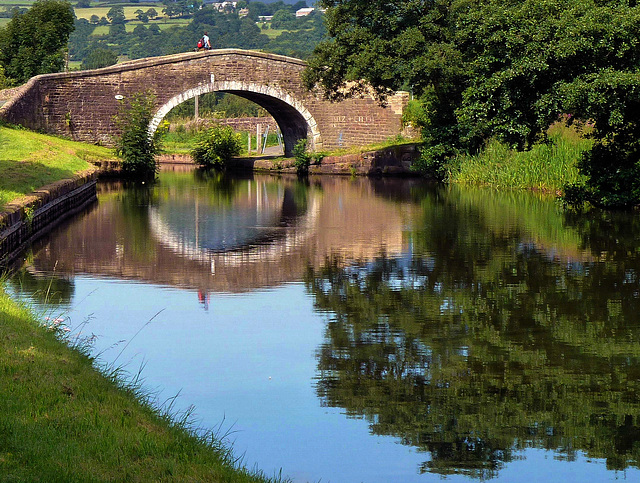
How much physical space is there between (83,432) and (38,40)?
40.2 meters

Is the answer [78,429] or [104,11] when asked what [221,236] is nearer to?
[78,429]

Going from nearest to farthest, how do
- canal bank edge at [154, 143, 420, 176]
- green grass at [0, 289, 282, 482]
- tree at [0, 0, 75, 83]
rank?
green grass at [0, 289, 282, 482], canal bank edge at [154, 143, 420, 176], tree at [0, 0, 75, 83]

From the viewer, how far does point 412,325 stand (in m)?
8.77

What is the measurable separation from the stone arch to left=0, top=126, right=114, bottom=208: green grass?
696 centimetres

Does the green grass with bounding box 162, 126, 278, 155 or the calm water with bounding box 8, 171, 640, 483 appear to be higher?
the green grass with bounding box 162, 126, 278, 155

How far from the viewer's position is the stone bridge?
104 ft

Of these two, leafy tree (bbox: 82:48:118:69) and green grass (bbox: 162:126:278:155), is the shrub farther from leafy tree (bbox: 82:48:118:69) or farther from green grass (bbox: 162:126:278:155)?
leafy tree (bbox: 82:48:118:69)

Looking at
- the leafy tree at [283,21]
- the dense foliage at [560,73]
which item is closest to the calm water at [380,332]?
the dense foliage at [560,73]

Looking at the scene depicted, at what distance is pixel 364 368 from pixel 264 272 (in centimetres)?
469

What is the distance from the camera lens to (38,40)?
42188 millimetres

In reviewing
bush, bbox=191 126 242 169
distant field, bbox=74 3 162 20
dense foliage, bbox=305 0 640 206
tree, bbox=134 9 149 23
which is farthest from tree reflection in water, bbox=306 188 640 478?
distant field, bbox=74 3 162 20

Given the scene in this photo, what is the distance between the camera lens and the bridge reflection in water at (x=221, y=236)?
39.1 feet

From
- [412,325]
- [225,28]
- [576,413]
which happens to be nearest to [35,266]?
[412,325]

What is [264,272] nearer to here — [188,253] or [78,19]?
[188,253]
